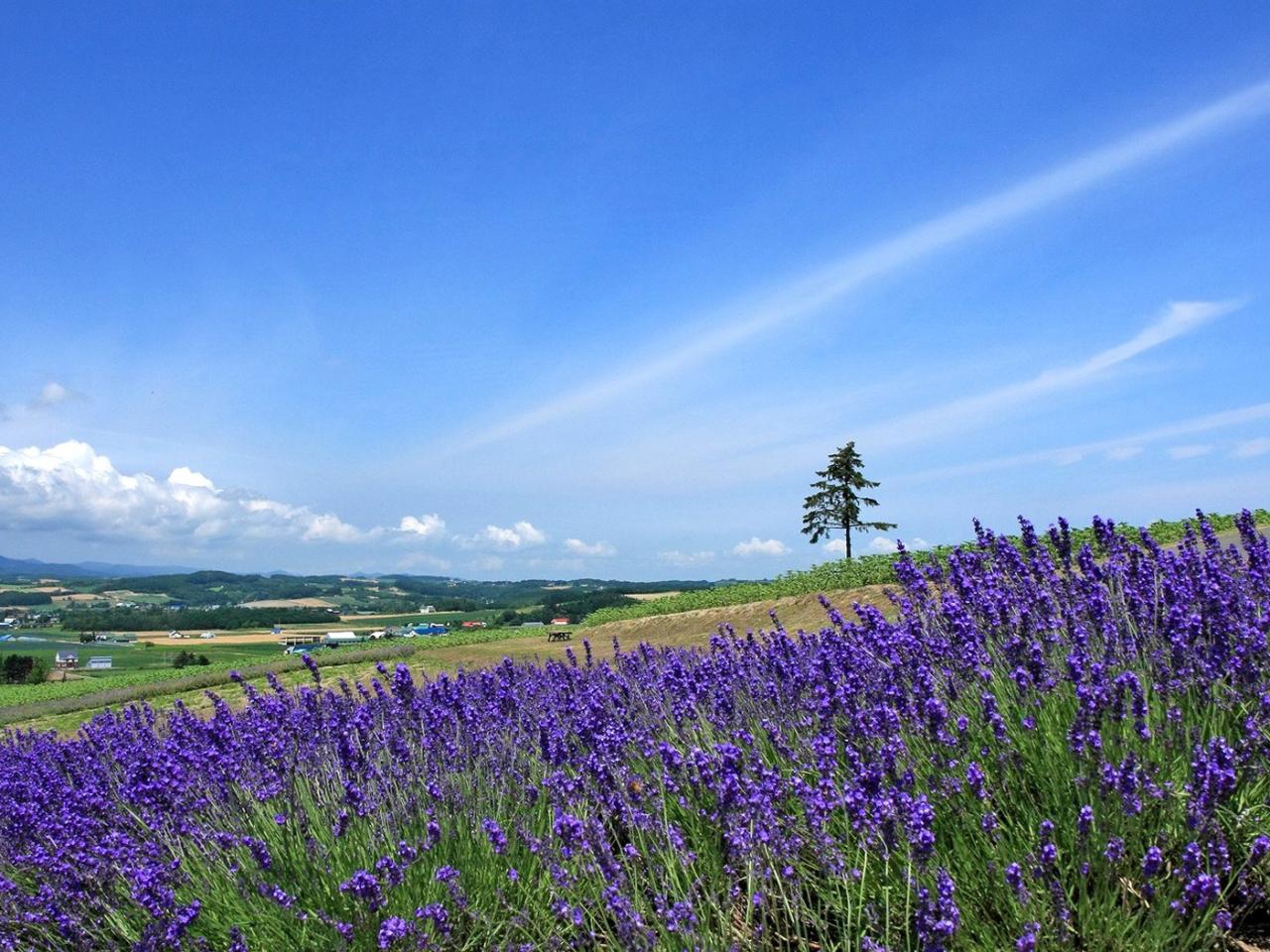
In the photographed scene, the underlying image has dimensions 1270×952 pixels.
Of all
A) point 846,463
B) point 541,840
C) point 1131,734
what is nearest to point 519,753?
point 541,840

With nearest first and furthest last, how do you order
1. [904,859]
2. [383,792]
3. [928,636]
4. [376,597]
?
1. [904,859]
2. [383,792]
3. [928,636]
4. [376,597]

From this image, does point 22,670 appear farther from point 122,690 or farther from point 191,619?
point 191,619

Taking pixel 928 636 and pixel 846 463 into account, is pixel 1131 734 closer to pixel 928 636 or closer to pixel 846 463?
pixel 928 636

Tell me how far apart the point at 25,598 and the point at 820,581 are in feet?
529

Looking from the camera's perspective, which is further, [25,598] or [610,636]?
[25,598]

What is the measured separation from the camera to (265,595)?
493 ft

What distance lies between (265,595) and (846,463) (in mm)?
140117

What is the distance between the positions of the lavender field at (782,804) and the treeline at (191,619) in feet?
285

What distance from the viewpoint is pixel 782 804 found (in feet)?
10.7

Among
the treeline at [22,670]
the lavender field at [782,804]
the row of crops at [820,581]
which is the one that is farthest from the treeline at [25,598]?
the lavender field at [782,804]

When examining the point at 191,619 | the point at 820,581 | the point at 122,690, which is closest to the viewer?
the point at 122,690

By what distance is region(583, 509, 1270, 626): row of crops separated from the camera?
19.2m

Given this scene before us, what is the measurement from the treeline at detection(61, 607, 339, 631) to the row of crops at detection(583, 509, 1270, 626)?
68.1 meters

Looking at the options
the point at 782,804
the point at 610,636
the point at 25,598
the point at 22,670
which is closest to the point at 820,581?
the point at 610,636
